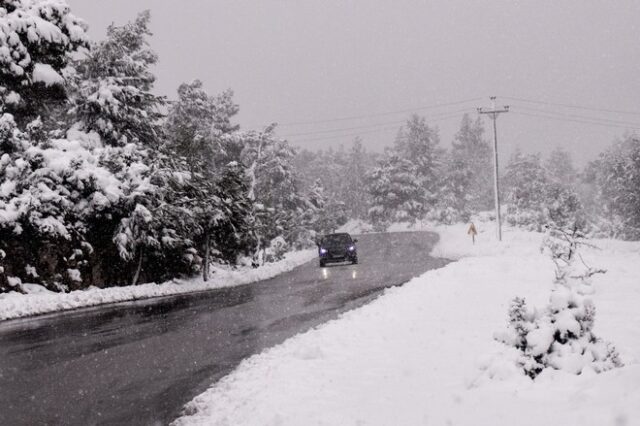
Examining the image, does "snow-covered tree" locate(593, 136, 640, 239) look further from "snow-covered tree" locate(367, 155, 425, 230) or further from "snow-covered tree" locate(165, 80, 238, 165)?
"snow-covered tree" locate(165, 80, 238, 165)

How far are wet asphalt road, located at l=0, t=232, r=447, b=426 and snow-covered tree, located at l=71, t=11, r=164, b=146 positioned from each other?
10.8 m

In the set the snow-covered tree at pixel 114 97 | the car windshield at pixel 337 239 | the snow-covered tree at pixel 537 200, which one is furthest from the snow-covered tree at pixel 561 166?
the snow-covered tree at pixel 114 97

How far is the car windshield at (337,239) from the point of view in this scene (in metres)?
31.6

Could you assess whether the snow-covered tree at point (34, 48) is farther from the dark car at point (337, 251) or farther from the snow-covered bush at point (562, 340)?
the snow-covered bush at point (562, 340)

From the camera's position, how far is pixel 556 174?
113438 millimetres

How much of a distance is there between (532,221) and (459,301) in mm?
53578

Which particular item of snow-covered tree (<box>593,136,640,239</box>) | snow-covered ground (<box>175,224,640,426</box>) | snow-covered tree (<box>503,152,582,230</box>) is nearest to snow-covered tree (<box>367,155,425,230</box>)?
snow-covered tree (<box>503,152,582,230</box>)

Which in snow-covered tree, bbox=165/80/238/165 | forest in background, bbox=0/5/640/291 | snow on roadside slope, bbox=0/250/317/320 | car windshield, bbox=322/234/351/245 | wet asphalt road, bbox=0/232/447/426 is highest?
snow-covered tree, bbox=165/80/238/165

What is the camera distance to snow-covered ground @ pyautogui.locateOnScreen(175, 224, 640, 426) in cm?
527

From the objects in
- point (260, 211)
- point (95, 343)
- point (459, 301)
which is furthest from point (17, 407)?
point (260, 211)

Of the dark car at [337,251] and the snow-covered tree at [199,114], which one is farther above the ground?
the snow-covered tree at [199,114]

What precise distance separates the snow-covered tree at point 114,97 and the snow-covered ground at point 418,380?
1697 centimetres

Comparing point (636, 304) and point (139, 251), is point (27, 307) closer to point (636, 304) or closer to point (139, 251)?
point (139, 251)

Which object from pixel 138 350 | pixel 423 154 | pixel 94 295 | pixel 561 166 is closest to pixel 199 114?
pixel 94 295
